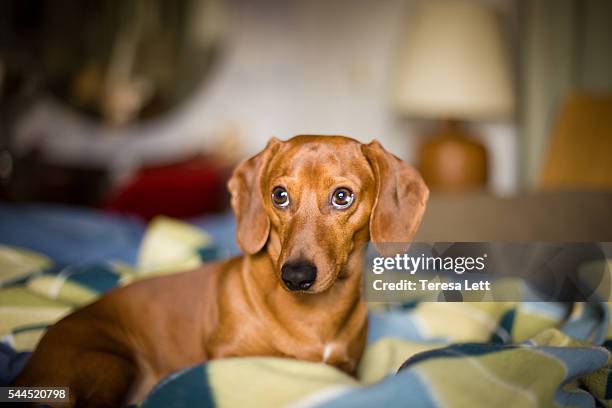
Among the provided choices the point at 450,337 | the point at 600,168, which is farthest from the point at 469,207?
the point at 600,168

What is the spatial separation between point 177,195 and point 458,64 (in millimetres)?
1599

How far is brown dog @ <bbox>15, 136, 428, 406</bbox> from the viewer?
38.5 inches

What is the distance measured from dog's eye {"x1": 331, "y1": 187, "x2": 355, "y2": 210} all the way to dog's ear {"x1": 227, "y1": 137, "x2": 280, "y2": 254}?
0.15 m

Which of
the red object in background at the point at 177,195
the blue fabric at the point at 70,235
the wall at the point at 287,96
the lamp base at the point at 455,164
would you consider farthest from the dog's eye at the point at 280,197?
the wall at the point at 287,96

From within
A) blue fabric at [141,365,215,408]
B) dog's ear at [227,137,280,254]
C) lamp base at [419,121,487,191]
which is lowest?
blue fabric at [141,365,215,408]

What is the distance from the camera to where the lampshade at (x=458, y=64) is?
109 inches

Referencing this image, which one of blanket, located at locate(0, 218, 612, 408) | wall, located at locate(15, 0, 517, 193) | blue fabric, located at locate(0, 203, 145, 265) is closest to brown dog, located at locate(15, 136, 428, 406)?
blanket, located at locate(0, 218, 612, 408)

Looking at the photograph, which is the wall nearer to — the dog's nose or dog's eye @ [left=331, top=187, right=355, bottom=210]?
dog's eye @ [left=331, top=187, right=355, bottom=210]

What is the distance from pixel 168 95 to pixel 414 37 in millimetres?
2201

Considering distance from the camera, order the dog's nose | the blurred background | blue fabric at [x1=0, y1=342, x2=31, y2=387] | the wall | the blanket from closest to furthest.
Result: the blanket, the dog's nose, blue fabric at [x1=0, y1=342, x2=31, y2=387], the blurred background, the wall

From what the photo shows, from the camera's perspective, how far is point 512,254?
36.6 inches

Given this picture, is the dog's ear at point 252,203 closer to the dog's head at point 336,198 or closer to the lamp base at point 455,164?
the dog's head at point 336,198

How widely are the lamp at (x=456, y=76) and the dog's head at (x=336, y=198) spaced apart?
6.11 ft

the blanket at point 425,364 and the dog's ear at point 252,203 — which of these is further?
the dog's ear at point 252,203
